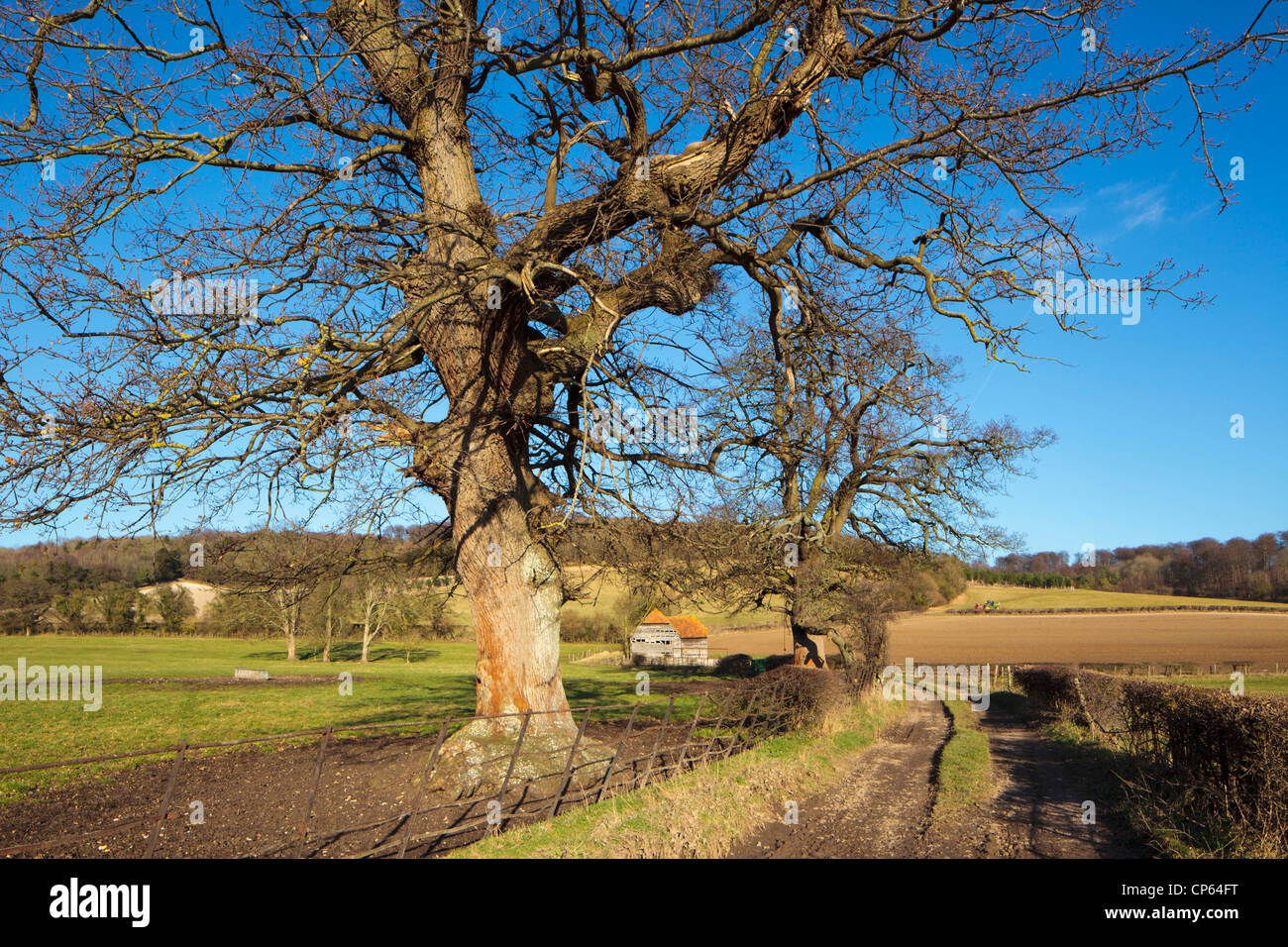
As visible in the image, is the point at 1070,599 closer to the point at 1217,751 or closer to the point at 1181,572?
the point at 1181,572

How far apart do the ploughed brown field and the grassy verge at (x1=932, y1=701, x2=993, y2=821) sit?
20.1 m

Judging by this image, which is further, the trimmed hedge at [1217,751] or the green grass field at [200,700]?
the green grass field at [200,700]

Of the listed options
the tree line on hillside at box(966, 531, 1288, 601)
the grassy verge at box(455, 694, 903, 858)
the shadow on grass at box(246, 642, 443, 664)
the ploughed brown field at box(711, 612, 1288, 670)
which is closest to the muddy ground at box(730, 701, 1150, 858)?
the grassy verge at box(455, 694, 903, 858)

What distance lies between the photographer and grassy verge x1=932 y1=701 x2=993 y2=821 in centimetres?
891

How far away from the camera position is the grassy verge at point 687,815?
5980 mm

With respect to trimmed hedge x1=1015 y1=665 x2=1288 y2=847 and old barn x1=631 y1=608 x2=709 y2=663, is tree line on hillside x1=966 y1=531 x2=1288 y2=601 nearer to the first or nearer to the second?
old barn x1=631 y1=608 x2=709 y2=663

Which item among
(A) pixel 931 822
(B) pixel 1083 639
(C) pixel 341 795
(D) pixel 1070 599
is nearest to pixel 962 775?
(A) pixel 931 822

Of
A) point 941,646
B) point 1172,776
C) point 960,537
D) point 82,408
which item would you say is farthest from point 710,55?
point 941,646

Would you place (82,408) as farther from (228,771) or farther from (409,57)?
(228,771)

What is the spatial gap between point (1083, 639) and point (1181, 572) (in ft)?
143

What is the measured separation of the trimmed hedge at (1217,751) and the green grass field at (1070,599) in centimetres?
7166

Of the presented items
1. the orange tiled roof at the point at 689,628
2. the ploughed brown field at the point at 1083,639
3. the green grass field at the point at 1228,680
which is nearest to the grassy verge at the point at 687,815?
the green grass field at the point at 1228,680

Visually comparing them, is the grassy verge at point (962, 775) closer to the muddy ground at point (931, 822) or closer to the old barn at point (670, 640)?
the muddy ground at point (931, 822)

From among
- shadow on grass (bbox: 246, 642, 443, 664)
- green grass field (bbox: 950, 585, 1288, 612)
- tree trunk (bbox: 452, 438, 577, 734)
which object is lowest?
green grass field (bbox: 950, 585, 1288, 612)
